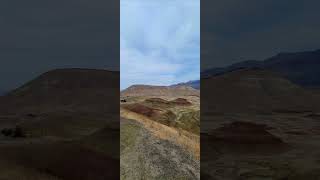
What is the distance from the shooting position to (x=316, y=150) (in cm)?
1470

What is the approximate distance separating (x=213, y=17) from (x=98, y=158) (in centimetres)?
617

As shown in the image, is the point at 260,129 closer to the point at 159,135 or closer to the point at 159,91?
the point at 159,135

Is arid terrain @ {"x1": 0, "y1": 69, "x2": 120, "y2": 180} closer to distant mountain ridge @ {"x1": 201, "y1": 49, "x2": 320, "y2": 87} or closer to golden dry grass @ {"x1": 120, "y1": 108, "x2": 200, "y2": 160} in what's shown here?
distant mountain ridge @ {"x1": 201, "y1": 49, "x2": 320, "y2": 87}

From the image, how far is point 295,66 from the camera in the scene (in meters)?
16.8

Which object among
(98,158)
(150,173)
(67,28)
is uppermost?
(67,28)

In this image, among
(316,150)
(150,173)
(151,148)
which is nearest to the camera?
(316,150)

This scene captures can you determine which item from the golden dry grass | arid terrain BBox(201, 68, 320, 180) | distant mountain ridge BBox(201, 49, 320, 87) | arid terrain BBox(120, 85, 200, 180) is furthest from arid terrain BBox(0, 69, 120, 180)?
the golden dry grass

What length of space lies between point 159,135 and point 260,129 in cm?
1196

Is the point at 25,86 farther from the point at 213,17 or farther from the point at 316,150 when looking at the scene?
the point at 316,150

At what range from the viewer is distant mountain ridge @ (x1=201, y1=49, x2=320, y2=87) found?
1607cm

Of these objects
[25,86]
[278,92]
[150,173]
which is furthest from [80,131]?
[150,173]

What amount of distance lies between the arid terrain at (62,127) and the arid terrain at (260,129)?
3273mm

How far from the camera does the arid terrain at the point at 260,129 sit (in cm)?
1507

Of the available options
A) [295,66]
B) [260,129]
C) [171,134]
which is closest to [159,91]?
[171,134]
